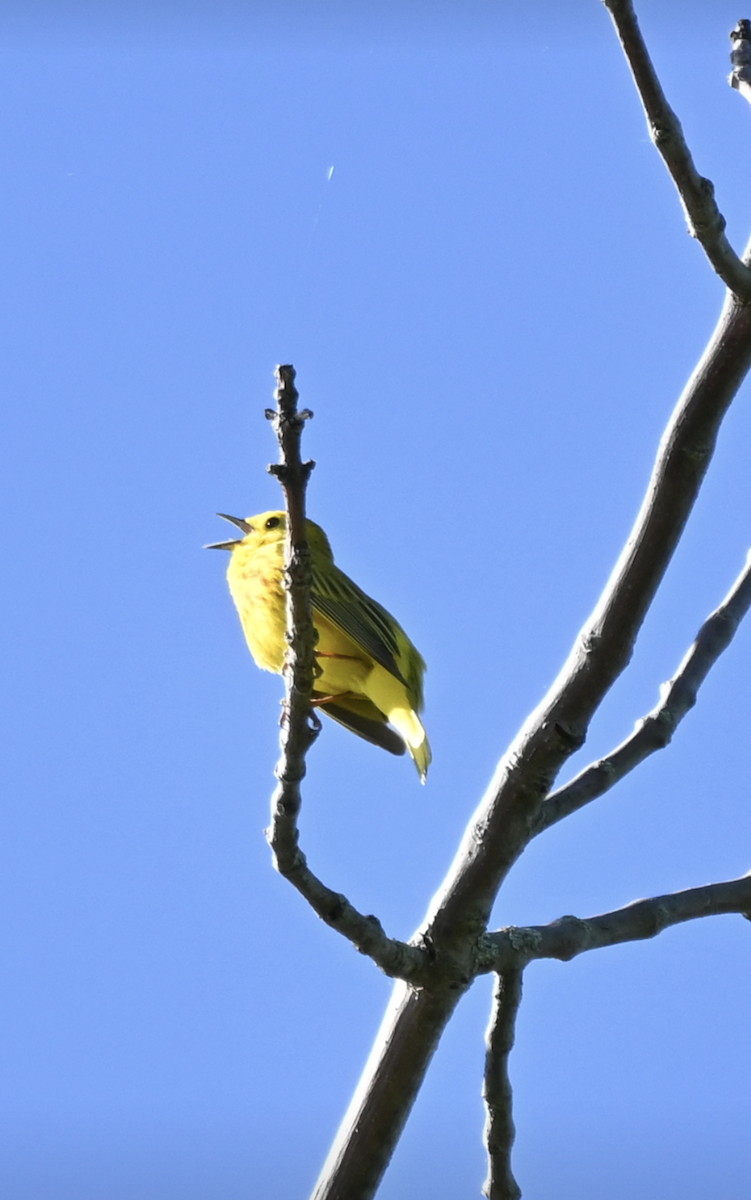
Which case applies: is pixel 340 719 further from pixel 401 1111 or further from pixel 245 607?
pixel 401 1111

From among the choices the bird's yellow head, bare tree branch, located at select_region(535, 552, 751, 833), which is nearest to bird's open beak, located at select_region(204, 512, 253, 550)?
the bird's yellow head

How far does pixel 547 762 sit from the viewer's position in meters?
3.00

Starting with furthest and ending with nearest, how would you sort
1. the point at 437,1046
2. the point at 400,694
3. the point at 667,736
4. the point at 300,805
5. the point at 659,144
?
the point at 400,694 → the point at 667,736 → the point at 437,1046 → the point at 300,805 → the point at 659,144

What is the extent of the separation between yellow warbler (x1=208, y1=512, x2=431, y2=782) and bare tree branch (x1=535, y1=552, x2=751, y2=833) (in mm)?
1785

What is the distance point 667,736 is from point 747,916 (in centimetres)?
54

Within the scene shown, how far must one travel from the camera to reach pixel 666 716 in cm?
355

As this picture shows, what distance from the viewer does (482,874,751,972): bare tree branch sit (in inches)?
126

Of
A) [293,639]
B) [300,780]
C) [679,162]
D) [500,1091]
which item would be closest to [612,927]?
[500,1091]

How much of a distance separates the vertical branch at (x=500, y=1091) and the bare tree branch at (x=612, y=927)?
82 millimetres

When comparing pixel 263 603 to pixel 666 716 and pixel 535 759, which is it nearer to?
pixel 666 716

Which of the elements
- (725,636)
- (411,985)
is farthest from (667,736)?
(411,985)

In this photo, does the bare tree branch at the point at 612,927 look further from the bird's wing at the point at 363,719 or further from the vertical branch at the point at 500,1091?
the bird's wing at the point at 363,719

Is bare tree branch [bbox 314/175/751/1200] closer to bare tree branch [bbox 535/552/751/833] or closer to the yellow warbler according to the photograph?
bare tree branch [bbox 535/552/751/833]

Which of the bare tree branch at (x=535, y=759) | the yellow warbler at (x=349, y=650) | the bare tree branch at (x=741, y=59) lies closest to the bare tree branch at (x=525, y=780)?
the bare tree branch at (x=535, y=759)
